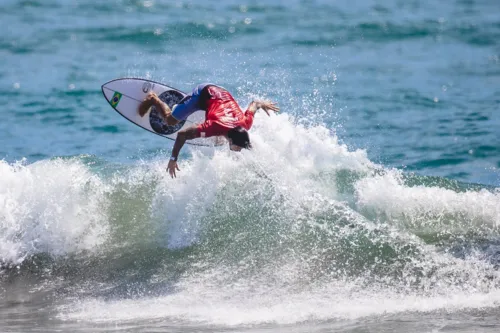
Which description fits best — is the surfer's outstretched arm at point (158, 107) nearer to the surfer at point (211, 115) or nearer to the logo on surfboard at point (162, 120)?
the surfer at point (211, 115)

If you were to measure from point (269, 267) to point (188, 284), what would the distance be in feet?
3.18

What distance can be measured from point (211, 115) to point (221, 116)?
136mm

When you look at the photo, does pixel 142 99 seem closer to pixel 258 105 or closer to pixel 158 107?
pixel 158 107

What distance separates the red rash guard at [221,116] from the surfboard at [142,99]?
1032 mm

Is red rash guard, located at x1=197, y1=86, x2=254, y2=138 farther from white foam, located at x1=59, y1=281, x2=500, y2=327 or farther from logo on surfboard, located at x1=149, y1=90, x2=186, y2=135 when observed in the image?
white foam, located at x1=59, y1=281, x2=500, y2=327

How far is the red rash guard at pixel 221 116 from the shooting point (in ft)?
30.6

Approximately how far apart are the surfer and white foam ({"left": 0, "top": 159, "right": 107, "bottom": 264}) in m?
1.44

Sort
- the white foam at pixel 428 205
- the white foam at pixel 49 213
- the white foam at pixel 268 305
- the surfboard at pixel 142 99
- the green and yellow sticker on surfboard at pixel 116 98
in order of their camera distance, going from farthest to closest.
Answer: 1. the green and yellow sticker on surfboard at pixel 116 98
2. the surfboard at pixel 142 99
3. the white foam at pixel 428 205
4. the white foam at pixel 49 213
5. the white foam at pixel 268 305

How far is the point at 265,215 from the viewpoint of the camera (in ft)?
32.9

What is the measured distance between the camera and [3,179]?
10.8m

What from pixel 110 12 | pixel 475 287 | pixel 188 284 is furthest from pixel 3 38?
pixel 475 287

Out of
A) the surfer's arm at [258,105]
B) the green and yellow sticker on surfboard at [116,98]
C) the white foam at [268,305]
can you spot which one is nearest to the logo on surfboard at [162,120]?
the green and yellow sticker on surfboard at [116,98]

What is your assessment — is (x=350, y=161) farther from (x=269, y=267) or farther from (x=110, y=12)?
(x=110, y=12)

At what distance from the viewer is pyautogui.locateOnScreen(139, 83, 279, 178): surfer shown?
919 cm
